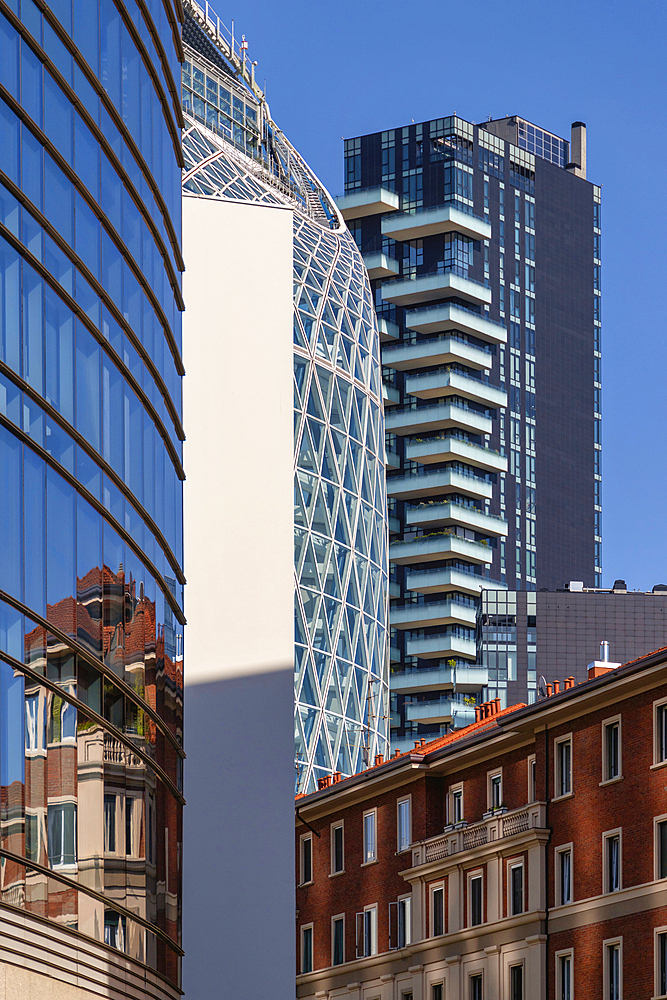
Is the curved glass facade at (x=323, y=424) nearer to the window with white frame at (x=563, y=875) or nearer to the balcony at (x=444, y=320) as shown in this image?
the window with white frame at (x=563, y=875)

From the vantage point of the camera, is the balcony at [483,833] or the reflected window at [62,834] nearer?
the reflected window at [62,834]

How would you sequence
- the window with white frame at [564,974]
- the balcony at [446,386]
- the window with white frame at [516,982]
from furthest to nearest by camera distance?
the balcony at [446,386] < the window with white frame at [516,982] < the window with white frame at [564,974]

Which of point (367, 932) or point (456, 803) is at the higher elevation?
point (456, 803)

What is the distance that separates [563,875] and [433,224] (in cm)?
A: 10343

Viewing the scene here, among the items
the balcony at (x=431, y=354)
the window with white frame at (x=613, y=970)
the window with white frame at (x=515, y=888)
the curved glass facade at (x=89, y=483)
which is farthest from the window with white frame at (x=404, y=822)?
the balcony at (x=431, y=354)

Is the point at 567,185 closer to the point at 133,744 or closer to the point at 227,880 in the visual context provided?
the point at 227,880

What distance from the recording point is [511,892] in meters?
60.9

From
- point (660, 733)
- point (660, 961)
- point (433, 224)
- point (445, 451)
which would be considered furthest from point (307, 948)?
point (433, 224)

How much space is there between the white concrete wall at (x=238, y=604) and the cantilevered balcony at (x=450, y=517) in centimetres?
9908

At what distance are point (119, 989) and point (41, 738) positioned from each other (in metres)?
5.03

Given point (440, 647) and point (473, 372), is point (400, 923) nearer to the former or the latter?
point (440, 647)

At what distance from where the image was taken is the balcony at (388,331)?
6063 inches

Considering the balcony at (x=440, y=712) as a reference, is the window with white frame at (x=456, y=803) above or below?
below

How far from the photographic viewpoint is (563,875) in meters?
58.1
